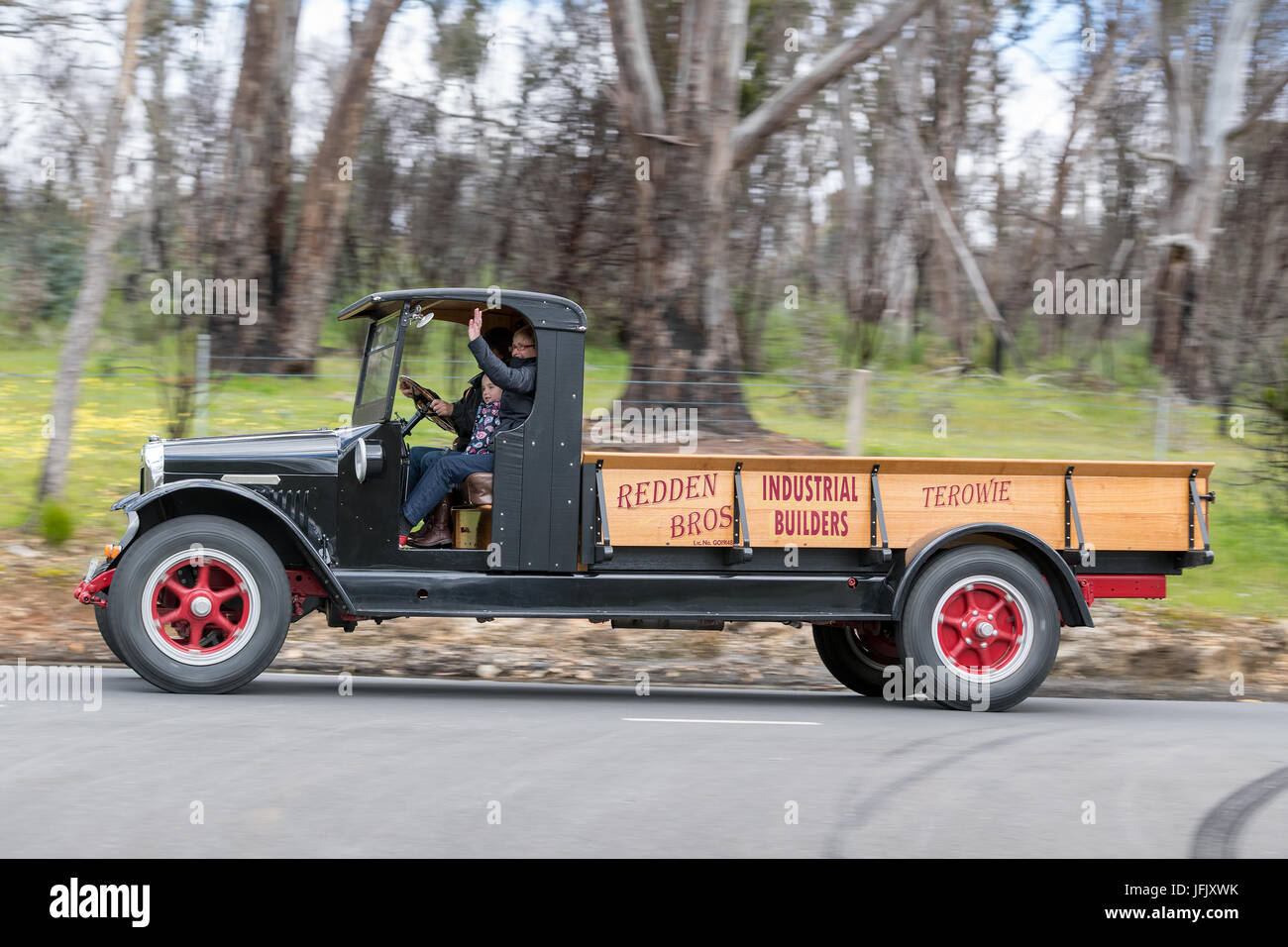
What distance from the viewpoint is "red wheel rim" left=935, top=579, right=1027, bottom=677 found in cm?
807

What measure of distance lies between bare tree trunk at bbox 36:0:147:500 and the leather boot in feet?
18.7

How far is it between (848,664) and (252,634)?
3.93m

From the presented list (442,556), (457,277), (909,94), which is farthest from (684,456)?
(909,94)

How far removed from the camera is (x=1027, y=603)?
8031mm

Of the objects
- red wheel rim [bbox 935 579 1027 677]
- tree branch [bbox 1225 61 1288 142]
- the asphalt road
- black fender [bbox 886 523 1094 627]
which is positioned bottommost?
the asphalt road

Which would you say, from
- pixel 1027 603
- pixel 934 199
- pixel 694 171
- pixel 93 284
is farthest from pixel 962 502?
pixel 934 199

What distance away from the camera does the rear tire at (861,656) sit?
9.07 m

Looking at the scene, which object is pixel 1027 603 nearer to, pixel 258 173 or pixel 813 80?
pixel 813 80

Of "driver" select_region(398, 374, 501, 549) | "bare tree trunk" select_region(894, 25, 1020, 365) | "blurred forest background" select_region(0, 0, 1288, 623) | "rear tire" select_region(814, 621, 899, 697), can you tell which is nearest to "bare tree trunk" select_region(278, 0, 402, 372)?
"blurred forest background" select_region(0, 0, 1288, 623)

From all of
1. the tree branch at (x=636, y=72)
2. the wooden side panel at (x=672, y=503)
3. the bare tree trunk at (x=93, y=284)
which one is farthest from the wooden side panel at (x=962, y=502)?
the tree branch at (x=636, y=72)

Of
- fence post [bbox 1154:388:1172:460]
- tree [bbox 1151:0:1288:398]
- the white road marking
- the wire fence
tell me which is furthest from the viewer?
tree [bbox 1151:0:1288:398]

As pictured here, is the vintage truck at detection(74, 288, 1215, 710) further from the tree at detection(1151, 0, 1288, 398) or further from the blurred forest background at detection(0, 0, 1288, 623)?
the tree at detection(1151, 0, 1288, 398)

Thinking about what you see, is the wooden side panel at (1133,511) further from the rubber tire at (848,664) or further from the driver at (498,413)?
the driver at (498,413)

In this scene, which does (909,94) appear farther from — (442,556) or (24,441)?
(442,556)
